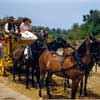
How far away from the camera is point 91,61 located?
43.1 ft

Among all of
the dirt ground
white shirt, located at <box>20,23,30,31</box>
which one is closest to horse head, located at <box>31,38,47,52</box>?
the dirt ground

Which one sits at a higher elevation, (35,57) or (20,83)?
(35,57)

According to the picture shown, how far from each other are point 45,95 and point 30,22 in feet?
14.6

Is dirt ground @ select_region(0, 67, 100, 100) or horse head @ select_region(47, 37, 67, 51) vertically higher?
horse head @ select_region(47, 37, 67, 51)

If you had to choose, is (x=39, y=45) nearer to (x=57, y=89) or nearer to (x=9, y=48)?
(x=57, y=89)

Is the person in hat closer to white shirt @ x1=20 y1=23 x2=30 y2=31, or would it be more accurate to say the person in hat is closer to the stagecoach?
the stagecoach

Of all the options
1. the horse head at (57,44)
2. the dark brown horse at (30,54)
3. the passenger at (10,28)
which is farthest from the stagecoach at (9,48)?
the horse head at (57,44)

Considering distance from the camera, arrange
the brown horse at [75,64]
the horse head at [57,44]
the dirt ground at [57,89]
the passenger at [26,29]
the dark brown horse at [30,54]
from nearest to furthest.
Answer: the brown horse at [75,64]
the dirt ground at [57,89]
the horse head at [57,44]
the dark brown horse at [30,54]
the passenger at [26,29]

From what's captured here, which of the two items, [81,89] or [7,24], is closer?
[81,89]

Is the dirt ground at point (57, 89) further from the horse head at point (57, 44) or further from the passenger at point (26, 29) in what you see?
the passenger at point (26, 29)

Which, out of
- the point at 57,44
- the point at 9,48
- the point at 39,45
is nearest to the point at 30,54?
the point at 39,45

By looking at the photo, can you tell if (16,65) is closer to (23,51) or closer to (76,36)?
(23,51)

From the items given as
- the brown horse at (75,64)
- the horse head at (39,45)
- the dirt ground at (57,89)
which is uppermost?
the horse head at (39,45)

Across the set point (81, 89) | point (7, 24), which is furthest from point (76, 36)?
point (81, 89)
